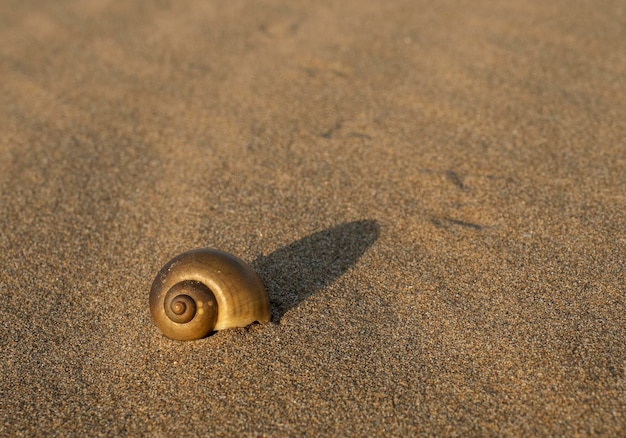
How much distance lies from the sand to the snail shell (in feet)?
0.46

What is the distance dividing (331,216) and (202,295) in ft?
3.24

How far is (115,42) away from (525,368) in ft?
13.1

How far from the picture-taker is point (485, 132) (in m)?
3.54

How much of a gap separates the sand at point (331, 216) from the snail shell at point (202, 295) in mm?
141

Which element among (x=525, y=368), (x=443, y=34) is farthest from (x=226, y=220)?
(x=443, y=34)

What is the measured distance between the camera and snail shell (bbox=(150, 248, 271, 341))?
7.17ft

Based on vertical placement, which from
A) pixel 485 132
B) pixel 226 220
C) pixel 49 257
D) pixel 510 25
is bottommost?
pixel 49 257

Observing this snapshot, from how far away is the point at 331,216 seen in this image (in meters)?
3.00

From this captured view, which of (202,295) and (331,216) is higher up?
(202,295)

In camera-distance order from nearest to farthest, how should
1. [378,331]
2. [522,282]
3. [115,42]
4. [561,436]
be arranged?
[561,436], [378,331], [522,282], [115,42]

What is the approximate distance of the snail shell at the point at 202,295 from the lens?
219cm

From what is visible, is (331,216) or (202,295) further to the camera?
(331,216)

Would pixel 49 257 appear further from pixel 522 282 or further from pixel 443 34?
pixel 443 34

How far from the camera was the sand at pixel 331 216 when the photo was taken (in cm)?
214
